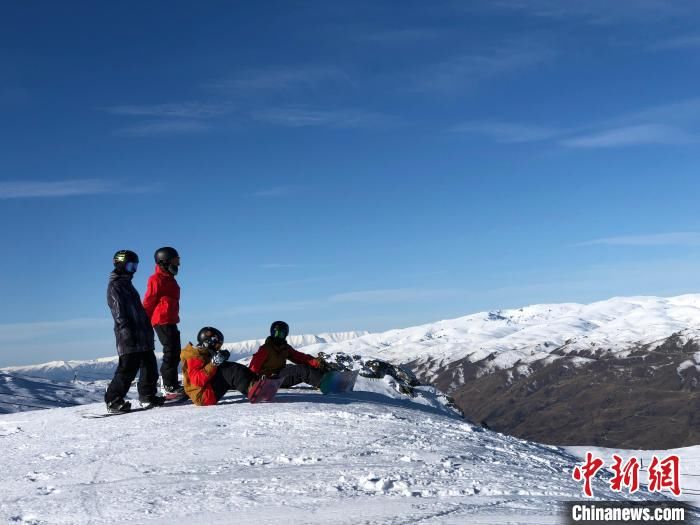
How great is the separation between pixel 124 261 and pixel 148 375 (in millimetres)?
2481

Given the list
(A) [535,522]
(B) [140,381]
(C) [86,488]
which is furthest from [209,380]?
(A) [535,522]

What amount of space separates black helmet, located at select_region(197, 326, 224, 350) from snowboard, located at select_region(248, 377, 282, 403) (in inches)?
47.1

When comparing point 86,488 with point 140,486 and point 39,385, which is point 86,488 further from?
point 39,385

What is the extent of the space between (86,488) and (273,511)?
2666mm

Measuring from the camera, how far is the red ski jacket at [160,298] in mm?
13617

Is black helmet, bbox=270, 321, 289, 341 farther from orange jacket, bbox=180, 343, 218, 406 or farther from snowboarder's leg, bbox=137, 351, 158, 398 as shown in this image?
snowboarder's leg, bbox=137, 351, 158, 398

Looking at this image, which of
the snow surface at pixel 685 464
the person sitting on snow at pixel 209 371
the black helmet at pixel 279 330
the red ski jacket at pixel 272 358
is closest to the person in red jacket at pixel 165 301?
the person sitting on snow at pixel 209 371

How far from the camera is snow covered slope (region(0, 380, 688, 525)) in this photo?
→ 6.90m

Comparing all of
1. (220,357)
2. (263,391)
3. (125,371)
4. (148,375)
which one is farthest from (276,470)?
(148,375)

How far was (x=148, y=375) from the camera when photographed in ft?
44.1

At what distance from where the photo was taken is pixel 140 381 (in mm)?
13602

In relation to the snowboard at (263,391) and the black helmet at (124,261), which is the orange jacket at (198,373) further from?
the black helmet at (124,261)

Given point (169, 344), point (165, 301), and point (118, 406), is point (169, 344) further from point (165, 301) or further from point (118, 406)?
point (118, 406)

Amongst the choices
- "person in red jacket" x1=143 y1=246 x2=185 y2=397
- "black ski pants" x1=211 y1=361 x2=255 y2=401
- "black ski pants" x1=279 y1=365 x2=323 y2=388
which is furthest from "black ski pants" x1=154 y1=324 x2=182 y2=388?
"black ski pants" x1=279 y1=365 x2=323 y2=388
